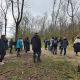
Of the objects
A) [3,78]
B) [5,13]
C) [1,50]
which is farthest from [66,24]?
[3,78]

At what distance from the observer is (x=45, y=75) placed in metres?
14.8

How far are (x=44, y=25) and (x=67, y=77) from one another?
88914 millimetres

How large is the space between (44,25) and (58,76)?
3496 inches

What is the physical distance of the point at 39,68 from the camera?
17156mm

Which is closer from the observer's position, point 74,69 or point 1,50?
point 74,69

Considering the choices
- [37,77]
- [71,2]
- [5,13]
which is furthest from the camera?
[71,2]

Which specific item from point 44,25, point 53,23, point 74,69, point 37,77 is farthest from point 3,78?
point 44,25

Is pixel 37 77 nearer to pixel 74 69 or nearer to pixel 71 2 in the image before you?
pixel 74 69

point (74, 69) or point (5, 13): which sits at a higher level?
point (5, 13)

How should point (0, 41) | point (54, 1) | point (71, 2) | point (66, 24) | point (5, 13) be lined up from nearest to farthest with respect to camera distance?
point (0, 41), point (5, 13), point (71, 2), point (54, 1), point (66, 24)

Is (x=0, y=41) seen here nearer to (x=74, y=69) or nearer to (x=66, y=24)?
(x=74, y=69)

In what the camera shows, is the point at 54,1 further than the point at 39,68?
Yes

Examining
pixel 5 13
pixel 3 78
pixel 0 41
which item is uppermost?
pixel 5 13

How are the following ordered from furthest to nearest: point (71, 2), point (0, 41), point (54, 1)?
1. point (54, 1)
2. point (71, 2)
3. point (0, 41)
